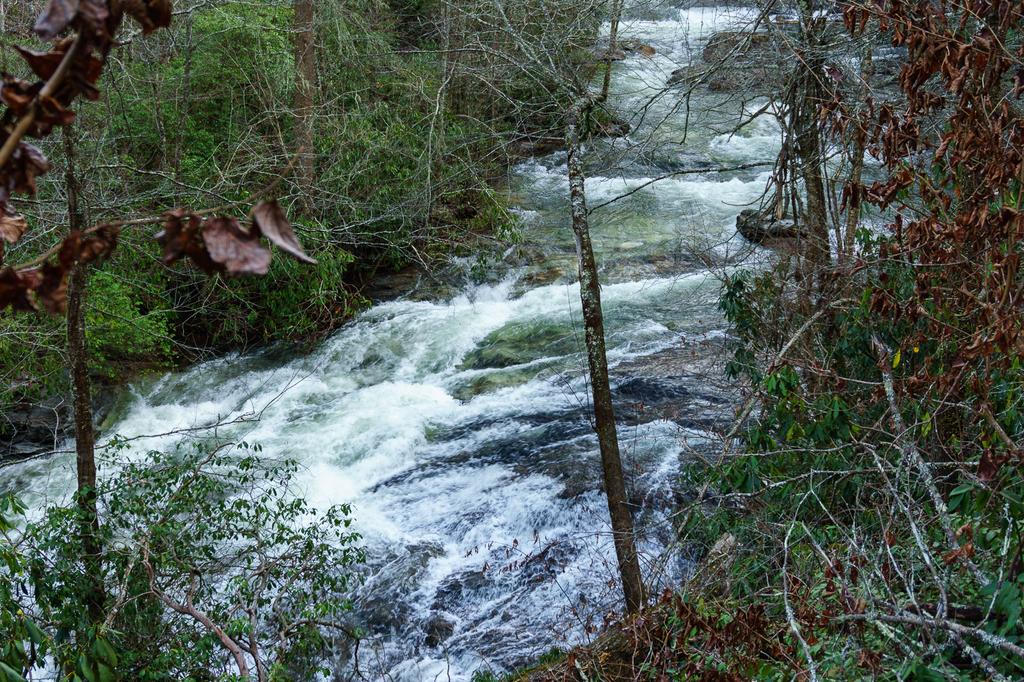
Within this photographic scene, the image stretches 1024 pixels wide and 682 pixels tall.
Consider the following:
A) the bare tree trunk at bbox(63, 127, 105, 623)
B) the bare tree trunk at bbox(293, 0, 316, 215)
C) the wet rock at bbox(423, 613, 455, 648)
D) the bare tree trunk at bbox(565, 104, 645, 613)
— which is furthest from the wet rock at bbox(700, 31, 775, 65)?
the bare tree trunk at bbox(293, 0, 316, 215)

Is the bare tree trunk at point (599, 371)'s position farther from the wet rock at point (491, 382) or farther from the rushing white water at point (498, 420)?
the wet rock at point (491, 382)

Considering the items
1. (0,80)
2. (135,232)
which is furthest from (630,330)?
(0,80)

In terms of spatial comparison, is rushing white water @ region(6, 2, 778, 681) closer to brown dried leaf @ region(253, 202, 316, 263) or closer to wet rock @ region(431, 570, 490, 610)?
wet rock @ region(431, 570, 490, 610)

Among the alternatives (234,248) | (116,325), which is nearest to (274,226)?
(234,248)

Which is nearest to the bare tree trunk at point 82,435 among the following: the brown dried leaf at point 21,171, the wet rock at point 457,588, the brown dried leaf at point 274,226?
the wet rock at point 457,588

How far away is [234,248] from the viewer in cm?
107

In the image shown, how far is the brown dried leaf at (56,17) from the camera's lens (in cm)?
103

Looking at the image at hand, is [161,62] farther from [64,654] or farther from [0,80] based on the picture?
[0,80]

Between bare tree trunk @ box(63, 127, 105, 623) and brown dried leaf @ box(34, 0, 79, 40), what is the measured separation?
186 inches

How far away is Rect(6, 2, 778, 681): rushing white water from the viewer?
23.1ft

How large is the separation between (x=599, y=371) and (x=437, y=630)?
2335mm

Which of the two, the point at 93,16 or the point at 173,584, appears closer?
the point at 93,16

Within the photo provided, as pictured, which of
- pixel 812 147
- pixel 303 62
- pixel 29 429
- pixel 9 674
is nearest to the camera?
pixel 9 674

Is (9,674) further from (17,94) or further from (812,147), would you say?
(812,147)
